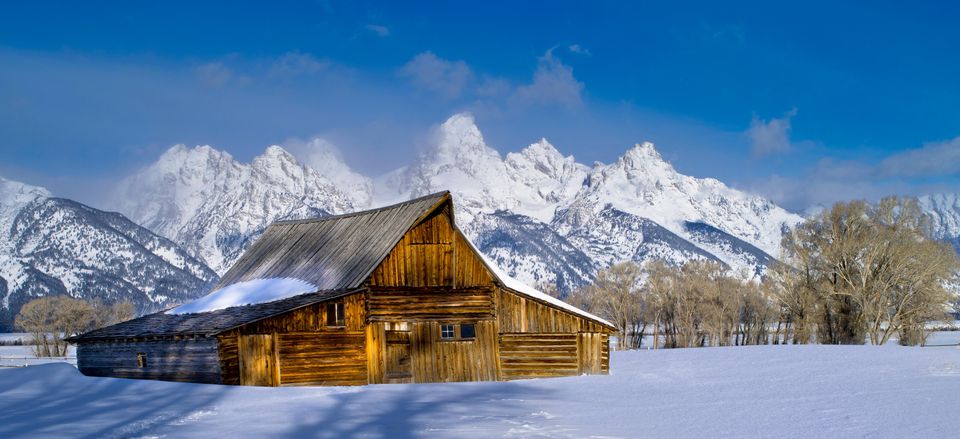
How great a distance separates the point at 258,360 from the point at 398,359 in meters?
5.05

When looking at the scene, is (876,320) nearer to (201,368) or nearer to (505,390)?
(505,390)

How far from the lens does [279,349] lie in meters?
30.0

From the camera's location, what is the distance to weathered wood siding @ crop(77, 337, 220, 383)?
96.6 ft

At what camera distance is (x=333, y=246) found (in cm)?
3591

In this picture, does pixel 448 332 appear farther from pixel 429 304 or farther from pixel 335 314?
pixel 335 314

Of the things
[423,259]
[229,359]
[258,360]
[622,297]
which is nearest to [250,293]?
[258,360]

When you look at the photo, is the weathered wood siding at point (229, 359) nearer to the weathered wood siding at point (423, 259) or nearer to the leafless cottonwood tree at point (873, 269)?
the weathered wood siding at point (423, 259)

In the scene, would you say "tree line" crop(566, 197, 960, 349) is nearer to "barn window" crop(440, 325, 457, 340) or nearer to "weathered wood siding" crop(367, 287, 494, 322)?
"weathered wood siding" crop(367, 287, 494, 322)

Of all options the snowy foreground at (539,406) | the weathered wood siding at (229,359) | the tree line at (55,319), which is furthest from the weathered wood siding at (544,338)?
the tree line at (55,319)

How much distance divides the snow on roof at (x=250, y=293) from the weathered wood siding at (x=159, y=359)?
2.78m

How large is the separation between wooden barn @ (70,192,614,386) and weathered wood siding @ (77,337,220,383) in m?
0.07

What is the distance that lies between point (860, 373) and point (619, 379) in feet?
26.5

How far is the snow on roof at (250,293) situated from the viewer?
109 ft

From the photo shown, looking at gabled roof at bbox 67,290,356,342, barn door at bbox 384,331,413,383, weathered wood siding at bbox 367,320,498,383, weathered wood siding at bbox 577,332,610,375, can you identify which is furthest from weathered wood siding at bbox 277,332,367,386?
weathered wood siding at bbox 577,332,610,375
